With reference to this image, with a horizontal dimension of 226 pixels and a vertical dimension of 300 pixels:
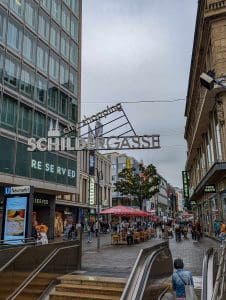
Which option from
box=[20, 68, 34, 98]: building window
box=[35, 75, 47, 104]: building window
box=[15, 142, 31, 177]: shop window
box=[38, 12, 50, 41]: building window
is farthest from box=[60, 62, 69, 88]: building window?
box=[15, 142, 31, 177]: shop window

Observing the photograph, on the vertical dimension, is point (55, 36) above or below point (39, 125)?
above

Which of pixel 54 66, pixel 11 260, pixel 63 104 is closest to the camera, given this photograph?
pixel 11 260

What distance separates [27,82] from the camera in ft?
107

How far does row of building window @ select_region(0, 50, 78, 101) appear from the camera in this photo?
29922 millimetres

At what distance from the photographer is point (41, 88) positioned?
34.7 m

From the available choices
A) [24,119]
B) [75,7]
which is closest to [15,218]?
[24,119]

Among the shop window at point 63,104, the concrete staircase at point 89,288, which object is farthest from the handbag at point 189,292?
the shop window at point 63,104

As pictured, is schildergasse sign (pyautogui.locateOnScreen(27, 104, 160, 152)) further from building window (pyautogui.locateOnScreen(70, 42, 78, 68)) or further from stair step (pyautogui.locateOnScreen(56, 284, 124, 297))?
building window (pyautogui.locateOnScreen(70, 42, 78, 68))

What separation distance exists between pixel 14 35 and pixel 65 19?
35.0 feet

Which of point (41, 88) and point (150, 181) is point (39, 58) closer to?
point (41, 88)

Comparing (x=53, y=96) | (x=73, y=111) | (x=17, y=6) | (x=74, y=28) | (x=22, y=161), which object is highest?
(x=74, y=28)

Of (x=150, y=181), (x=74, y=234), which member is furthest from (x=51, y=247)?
(x=150, y=181)

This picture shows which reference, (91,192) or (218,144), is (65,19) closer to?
(218,144)

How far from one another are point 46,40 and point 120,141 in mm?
23806
